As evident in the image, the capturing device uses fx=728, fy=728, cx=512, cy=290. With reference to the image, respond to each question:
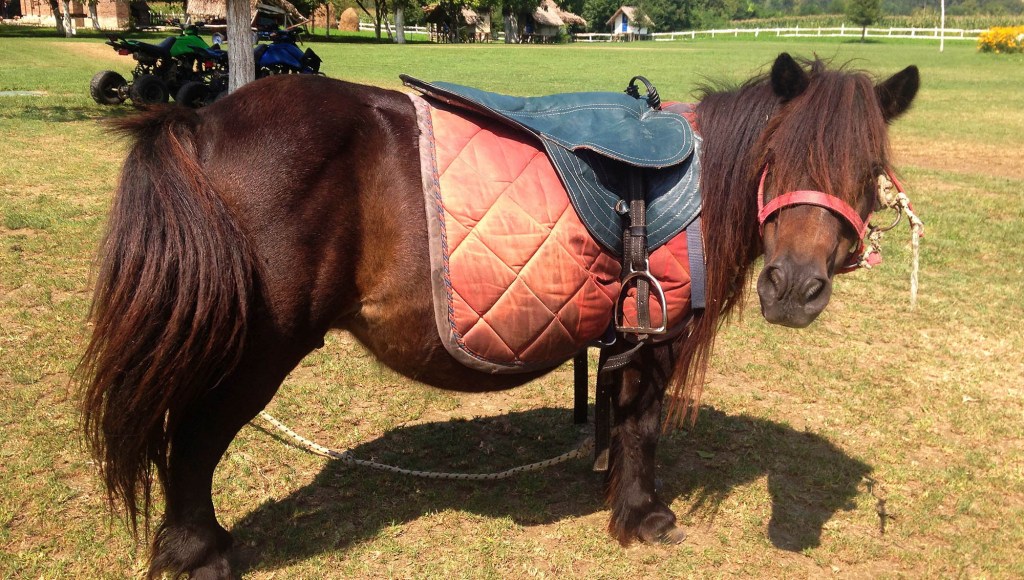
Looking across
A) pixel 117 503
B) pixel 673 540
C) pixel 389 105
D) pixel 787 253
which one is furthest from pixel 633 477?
pixel 117 503

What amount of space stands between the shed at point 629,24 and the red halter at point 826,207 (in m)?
75.0

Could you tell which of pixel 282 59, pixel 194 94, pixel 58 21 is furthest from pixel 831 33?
pixel 194 94

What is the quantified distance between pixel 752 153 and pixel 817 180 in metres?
0.31

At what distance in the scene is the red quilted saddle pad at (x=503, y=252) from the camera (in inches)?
93.5

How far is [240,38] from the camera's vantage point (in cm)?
975

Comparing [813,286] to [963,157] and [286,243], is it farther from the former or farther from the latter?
[963,157]

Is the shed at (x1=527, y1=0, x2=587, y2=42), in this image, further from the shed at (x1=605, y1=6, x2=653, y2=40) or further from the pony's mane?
the pony's mane

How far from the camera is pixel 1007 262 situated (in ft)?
22.3

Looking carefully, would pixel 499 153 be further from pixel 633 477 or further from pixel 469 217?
pixel 633 477

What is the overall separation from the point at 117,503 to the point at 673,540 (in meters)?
2.36

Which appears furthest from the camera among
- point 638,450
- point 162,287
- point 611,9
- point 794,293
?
point 611,9

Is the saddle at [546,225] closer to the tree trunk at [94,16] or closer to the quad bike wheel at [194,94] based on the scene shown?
the quad bike wheel at [194,94]

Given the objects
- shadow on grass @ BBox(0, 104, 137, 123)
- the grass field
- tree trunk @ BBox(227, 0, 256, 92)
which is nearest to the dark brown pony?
the grass field

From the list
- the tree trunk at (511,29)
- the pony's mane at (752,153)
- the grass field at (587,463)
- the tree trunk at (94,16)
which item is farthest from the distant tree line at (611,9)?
the pony's mane at (752,153)
